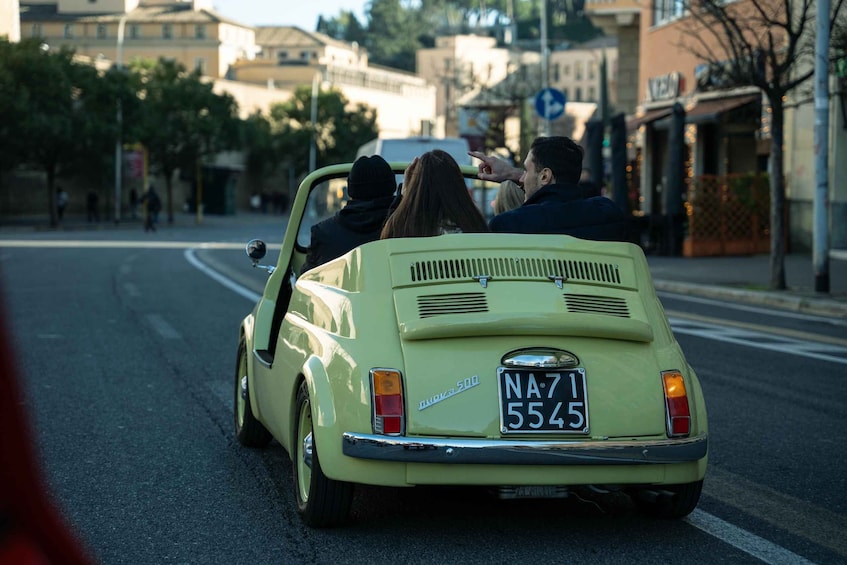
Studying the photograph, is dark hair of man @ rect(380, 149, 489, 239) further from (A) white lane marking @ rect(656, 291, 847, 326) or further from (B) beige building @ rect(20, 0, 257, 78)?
(B) beige building @ rect(20, 0, 257, 78)

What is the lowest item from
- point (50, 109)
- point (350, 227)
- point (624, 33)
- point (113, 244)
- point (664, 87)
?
point (113, 244)

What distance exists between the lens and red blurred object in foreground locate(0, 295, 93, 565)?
144cm

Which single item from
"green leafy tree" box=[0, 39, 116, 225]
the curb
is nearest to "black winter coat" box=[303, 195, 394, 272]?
the curb

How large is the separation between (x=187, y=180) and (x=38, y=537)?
92188 millimetres

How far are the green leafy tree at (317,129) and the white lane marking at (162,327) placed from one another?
278 ft

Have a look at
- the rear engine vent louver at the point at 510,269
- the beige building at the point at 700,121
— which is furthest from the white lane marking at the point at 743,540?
the beige building at the point at 700,121

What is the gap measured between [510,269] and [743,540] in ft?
4.18

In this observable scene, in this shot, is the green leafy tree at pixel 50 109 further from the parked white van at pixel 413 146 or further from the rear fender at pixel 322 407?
the rear fender at pixel 322 407

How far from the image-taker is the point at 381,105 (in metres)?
130

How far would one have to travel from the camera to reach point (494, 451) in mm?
4461

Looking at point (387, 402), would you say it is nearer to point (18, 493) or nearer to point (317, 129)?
point (18, 493)

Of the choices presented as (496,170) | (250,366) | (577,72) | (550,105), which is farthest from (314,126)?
(496,170)

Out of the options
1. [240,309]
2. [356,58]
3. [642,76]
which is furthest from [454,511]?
[356,58]

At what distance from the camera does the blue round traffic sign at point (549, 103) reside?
1120 inches
